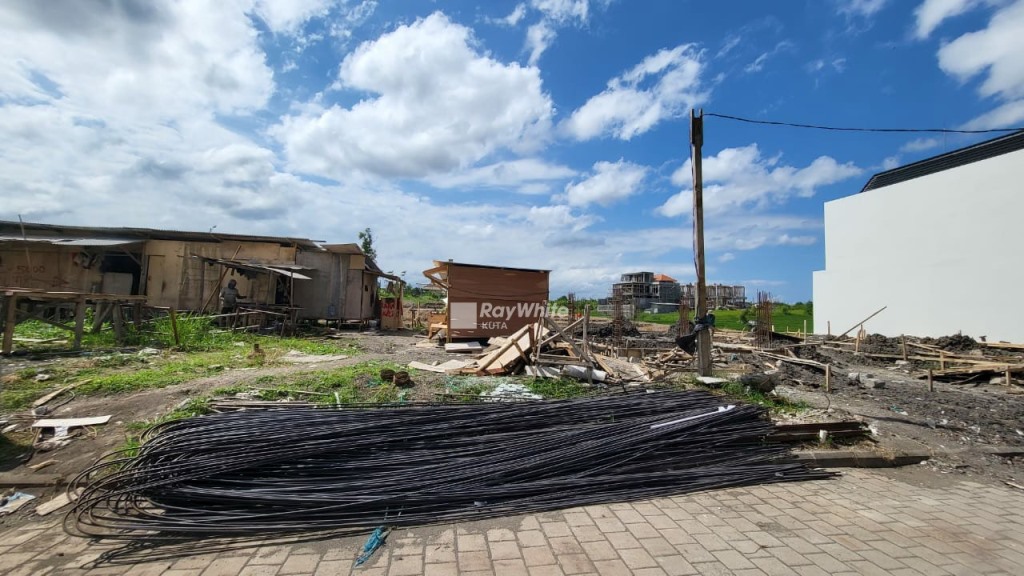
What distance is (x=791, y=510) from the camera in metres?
3.75

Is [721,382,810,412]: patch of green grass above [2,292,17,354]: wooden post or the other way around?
the other way around

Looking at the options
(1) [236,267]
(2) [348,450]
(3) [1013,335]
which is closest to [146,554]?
(2) [348,450]

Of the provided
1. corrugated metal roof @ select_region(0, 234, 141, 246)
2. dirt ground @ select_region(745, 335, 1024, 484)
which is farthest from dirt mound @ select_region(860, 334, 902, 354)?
corrugated metal roof @ select_region(0, 234, 141, 246)

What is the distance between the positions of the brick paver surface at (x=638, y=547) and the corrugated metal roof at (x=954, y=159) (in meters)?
25.0

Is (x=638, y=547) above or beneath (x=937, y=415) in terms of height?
beneath

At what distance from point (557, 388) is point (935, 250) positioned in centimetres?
2313

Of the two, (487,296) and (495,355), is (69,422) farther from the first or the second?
(487,296)

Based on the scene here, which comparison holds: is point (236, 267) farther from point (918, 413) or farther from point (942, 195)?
Answer: point (942, 195)

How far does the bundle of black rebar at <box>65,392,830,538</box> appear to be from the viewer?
11.2 ft

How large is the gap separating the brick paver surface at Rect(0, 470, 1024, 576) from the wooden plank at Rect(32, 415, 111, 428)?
1831 mm

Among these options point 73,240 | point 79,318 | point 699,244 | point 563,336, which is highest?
point 73,240

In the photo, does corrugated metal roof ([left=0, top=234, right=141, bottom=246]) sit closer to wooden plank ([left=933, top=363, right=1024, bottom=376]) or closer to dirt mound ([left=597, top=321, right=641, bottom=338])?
dirt mound ([left=597, top=321, right=641, bottom=338])

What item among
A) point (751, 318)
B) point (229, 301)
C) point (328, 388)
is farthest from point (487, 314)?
point (751, 318)

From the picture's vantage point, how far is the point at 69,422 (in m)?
4.88
